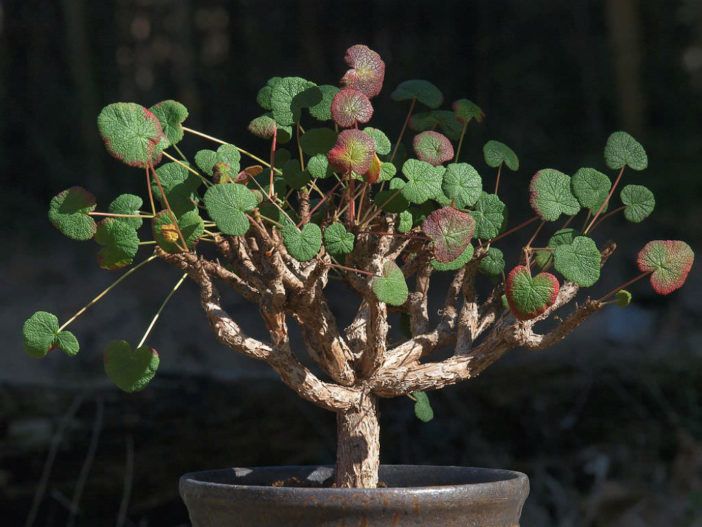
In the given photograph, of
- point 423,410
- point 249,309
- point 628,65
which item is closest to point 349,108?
point 423,410

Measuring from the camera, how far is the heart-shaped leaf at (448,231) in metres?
0.72

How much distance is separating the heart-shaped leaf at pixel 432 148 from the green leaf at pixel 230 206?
0.20 meters

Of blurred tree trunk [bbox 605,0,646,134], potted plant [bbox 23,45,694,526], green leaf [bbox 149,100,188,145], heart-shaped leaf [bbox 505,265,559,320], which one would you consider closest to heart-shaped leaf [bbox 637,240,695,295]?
potted plant [bbox 23,45,694,526]

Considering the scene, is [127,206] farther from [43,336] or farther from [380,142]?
[380,142]

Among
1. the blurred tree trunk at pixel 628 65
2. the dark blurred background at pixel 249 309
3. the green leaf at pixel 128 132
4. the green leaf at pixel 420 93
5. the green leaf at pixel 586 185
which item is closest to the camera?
the green leaf at pixel 128 132

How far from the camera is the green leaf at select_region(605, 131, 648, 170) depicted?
80cm

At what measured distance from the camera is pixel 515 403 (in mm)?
2031

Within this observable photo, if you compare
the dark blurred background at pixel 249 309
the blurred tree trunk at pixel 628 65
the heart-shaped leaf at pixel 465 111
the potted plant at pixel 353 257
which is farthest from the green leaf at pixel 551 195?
the blurred tree trunk at pixel 628 65

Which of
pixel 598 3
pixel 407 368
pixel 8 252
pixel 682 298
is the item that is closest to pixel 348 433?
pixel 407 368

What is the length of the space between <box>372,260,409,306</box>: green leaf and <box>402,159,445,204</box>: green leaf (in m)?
0.07

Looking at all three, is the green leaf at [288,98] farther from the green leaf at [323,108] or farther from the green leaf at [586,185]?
the green leaf at [586,185]

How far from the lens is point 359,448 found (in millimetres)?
860

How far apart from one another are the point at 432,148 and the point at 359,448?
1.03 ft

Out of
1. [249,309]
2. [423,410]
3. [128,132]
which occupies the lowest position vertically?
[249,309]
